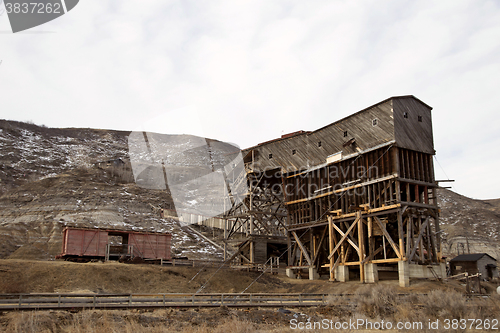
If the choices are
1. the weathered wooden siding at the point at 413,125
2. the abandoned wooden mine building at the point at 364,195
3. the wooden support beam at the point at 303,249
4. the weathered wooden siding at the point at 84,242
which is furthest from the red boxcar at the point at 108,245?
the weathered wooden siding at the point at 413,125

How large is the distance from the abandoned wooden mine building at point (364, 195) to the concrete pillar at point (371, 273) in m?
0.07

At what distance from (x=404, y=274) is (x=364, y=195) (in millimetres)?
7279

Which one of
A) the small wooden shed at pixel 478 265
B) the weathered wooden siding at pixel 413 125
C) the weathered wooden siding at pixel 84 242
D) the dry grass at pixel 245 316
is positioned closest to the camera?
the dry grass at pixel 245 316

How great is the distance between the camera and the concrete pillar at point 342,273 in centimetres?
3322

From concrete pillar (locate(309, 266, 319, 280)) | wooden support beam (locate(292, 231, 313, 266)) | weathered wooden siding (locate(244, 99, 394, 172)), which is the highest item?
weathered wooden siding (locate(244, 99, 394, 172))

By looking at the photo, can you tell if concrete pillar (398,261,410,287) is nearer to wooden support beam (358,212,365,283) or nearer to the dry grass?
wooden support beam (358,212,365,283)

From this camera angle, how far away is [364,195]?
108ft

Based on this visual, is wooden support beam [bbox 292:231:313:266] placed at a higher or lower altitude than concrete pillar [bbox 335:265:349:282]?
higher

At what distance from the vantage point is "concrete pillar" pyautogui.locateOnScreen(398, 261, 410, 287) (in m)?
27.5

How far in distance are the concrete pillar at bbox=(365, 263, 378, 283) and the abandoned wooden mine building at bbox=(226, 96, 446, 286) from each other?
7 cm

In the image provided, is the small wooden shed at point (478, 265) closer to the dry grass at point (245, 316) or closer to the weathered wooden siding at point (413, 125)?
the weathered wooden siding at point (413, 125)

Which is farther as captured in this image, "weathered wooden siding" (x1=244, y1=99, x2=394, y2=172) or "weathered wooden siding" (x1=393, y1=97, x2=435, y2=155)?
"weathered wooden siding" (x1=244, y1=99, x2=394, y2=172)

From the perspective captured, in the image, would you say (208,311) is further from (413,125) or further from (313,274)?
(413,125)

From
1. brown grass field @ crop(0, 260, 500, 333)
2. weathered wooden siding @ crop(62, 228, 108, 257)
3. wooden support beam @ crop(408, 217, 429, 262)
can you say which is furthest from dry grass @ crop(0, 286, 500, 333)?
weathered wooden siding @ crop(62, 228, 108, 257)
